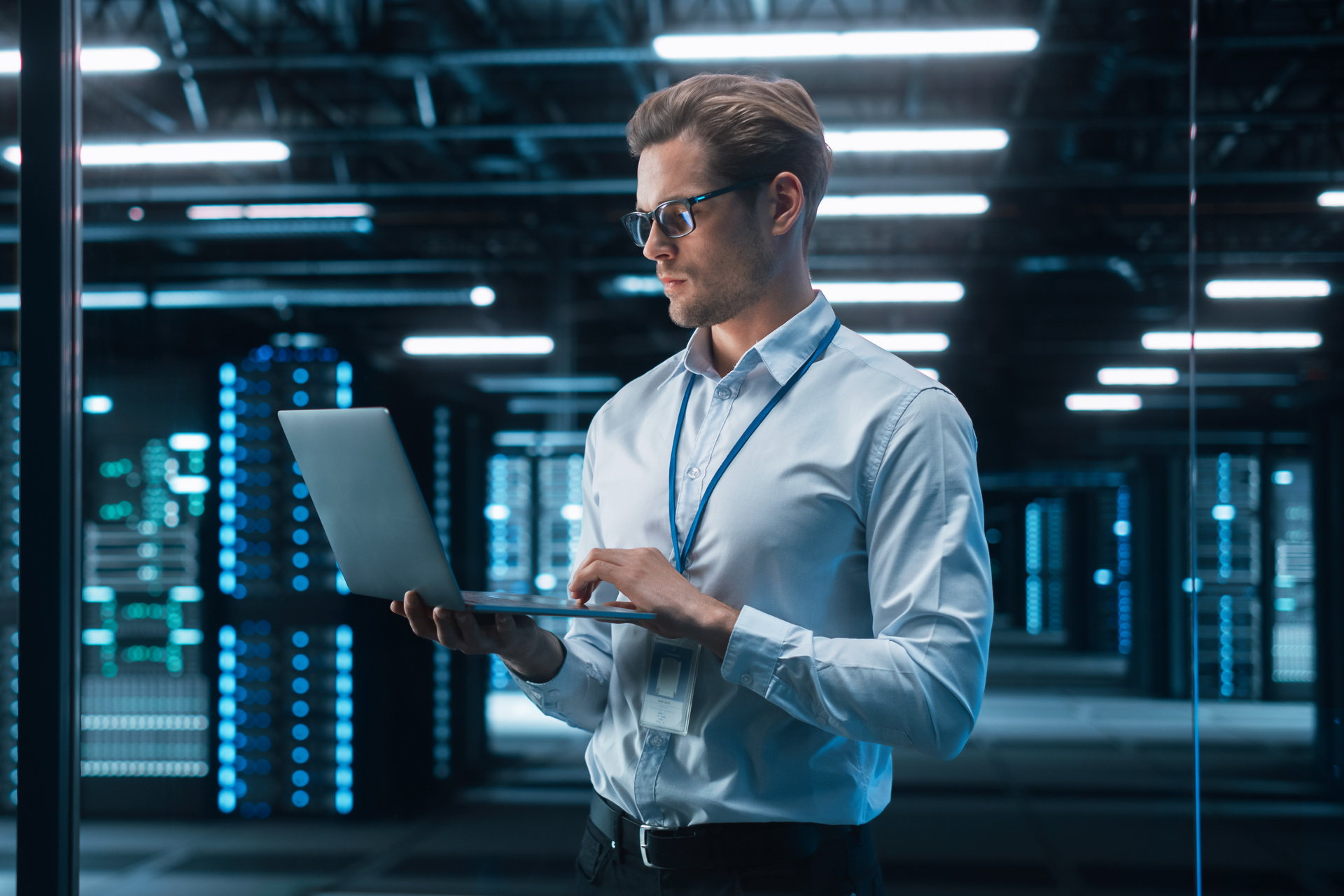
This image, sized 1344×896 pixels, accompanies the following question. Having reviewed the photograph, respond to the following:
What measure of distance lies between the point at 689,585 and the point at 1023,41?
3.62 meters

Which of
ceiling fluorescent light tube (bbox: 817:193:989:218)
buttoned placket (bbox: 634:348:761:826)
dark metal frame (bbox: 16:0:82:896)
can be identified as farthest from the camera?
ceiling fluorescent light tube (bbox: 817:193:989:218)

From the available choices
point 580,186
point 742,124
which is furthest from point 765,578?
point 580,186

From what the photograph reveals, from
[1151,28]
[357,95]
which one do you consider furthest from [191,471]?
[1151,28]

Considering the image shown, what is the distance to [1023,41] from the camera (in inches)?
143

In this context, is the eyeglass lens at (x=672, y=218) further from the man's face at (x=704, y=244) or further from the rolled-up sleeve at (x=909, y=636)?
the rolled-up sleeve at (x=909, y=636)

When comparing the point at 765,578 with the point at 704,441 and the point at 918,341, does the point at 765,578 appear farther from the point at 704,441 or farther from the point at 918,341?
the point at 918,341

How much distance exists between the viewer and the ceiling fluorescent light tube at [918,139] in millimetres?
4316

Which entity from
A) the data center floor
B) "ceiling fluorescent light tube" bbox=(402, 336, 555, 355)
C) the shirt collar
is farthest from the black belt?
"ceiling fluorescent light tube" bbox=(402, 336, 555, 355)

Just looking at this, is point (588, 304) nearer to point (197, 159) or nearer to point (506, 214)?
point (506, 214)

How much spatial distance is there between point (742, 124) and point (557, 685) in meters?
0.64

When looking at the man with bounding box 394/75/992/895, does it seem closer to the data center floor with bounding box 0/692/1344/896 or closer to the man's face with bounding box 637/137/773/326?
the man's face with bounding box 637/137/773/326

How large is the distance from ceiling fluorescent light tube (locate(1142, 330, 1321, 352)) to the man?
4.76 meters

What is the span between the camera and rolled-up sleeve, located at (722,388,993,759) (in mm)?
812

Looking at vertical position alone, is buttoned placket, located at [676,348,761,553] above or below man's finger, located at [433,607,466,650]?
above
